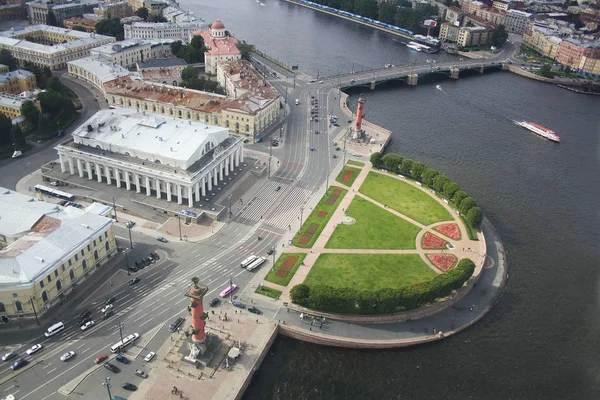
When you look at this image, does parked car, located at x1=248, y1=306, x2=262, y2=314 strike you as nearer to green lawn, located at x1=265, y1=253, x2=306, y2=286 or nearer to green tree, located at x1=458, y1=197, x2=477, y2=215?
green lawn, located at x1=265, y1=253, x2=306, y2=286

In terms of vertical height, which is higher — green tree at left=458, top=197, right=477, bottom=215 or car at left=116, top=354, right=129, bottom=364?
green tree at left=458, top=197, right=477, bottom=215

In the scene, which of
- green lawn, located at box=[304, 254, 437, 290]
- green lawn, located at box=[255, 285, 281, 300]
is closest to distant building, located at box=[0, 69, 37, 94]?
green lawn, located at box=[255, 285, 281, 300]

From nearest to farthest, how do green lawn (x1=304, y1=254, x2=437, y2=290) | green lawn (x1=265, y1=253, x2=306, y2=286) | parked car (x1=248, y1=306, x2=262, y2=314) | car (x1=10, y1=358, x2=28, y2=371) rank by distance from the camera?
car (x1=10, y1=358, x2=28, y2=371) → parked car (x1=248, y1=306, x2=262, y2=314) → green lawn (x1=265, y1=253, x2=306, y2=286) → green lawn (x1=304, y1=254, x2=437, y2=290)

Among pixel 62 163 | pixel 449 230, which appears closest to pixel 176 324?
pixel 62 163

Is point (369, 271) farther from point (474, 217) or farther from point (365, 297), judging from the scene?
point (474, 217)

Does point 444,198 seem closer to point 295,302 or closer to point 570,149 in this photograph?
point 295,302
